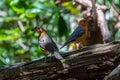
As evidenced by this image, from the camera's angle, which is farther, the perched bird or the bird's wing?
the bird's wing

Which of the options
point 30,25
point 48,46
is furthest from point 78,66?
point 30,25

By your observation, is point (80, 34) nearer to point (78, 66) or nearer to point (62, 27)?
point (78, 66)

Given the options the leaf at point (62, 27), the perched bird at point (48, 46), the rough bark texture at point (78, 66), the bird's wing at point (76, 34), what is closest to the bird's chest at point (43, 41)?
the perched bird at point (48, 46)

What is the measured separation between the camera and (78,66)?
377cm

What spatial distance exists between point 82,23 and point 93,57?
810 millimetres

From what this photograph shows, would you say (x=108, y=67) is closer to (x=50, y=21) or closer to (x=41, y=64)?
(x=41, y=64)

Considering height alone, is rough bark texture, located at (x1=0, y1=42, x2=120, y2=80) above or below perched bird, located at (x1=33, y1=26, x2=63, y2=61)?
below

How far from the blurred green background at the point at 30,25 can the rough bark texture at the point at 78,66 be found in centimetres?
161

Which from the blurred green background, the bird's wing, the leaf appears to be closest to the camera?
the bird's wing

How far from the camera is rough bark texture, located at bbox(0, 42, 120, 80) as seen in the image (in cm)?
376

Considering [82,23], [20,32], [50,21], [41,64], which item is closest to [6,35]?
[20,32]

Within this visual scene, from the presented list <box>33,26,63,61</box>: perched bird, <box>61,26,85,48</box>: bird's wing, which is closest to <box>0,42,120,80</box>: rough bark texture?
<box>33,26,63,61</box>: perched bird

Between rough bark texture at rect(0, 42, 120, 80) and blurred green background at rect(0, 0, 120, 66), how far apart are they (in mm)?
1609

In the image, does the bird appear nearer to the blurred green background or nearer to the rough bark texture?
the rough bark texture
